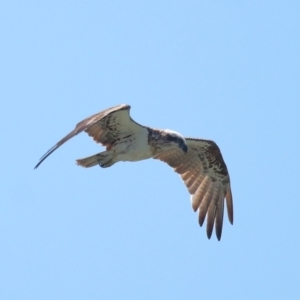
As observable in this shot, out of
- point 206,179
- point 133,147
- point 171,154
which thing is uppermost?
point 171,154

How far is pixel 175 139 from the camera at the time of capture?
17516mm

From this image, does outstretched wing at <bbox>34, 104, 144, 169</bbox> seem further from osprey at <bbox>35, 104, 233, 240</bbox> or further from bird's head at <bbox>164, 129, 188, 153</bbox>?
bird's head at <bbox>164, 129, 188, 153</bbox>

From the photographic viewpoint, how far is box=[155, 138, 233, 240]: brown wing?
1945 cm

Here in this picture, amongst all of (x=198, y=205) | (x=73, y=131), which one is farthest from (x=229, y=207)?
(x=73, y=131)

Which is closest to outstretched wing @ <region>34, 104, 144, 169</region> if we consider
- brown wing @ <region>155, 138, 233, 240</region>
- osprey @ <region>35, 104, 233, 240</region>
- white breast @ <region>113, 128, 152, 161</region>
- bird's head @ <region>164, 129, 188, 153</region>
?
osprey @ <region>35, 104, 233, 240</region>

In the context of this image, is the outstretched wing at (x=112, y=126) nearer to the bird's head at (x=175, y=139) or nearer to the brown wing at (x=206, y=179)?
the bird's head at (x=175, y=139)

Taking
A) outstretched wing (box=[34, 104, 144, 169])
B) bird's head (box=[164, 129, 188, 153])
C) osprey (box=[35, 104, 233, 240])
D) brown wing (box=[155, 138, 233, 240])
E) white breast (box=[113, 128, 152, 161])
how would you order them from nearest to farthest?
outstretched wing (box=[34, 104, 144, 169]) < osprey (box=[35, 104, 233, 240]) < white breast (box=[113, 128, 152, 161]) < bird's head (box=[164, 129, 188, 153]) < brown wing (box=[155, 138, 233, 240])

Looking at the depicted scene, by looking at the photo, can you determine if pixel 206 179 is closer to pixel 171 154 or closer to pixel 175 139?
pixel 171 154

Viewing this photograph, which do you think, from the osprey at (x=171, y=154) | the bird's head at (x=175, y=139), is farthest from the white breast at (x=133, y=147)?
the bird's head at (x=175, y=139)

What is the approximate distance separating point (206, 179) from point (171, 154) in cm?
113

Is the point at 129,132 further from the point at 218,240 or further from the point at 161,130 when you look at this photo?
the point at 218,240

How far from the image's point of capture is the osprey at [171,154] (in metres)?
16.7

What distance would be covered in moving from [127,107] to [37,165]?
10.2 feet

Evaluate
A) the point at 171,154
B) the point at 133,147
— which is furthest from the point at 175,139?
the point at 171,154
